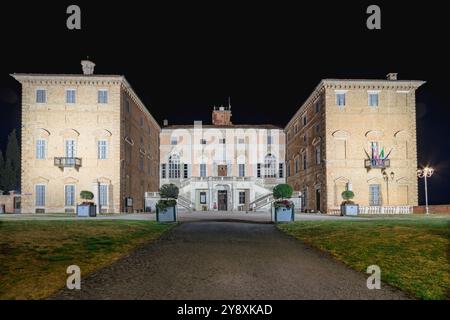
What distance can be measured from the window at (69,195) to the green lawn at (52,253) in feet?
64.6

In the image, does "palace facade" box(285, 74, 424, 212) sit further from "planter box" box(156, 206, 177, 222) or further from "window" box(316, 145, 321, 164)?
"planter box" box(156, 206, 177, 222)

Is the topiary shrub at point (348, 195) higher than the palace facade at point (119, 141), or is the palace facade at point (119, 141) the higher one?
the palace facade at point (119, 141)

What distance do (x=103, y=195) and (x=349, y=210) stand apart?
2004 cm

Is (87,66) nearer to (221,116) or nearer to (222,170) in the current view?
(222,170)

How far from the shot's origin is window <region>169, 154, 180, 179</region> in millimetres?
54888

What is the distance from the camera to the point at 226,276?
8.34 metres

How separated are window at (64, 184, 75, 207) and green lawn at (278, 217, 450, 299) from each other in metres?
23.7

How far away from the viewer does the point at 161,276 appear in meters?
8.34

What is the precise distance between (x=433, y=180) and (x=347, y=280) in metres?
52.3

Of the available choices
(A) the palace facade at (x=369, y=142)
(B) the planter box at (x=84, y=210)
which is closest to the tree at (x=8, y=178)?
(B) the planter box at (x=84, y=210)

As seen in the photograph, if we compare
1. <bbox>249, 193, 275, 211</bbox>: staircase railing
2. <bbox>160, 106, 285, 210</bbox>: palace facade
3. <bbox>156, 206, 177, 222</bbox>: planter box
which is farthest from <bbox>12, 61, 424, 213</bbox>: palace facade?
<bbox>160, 106, 285, 210</bbox>: palace facade

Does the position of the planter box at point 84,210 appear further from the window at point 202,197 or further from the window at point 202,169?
the window at point 202,169

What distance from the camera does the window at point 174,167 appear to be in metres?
54.9

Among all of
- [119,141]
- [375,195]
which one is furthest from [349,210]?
[119,141]
